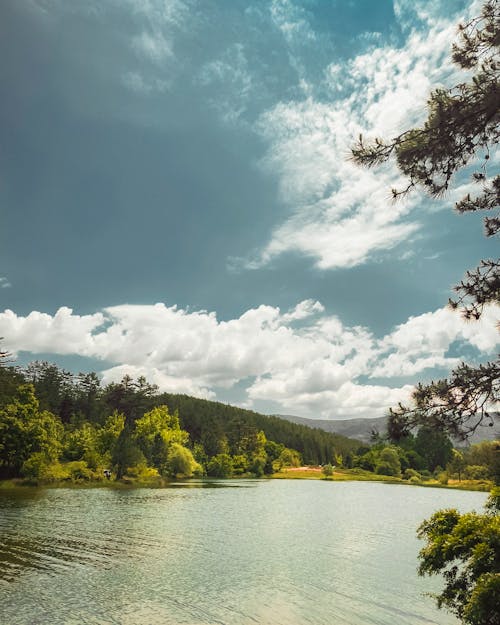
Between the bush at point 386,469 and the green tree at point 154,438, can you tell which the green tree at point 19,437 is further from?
the bush at point 386,469

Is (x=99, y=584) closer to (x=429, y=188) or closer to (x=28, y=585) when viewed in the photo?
(x=28, y=585)

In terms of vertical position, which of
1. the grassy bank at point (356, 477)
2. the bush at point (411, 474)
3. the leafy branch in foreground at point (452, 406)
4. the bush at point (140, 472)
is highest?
the leafy branch in foreground at point (452, 406)

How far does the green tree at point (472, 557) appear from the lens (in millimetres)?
12109

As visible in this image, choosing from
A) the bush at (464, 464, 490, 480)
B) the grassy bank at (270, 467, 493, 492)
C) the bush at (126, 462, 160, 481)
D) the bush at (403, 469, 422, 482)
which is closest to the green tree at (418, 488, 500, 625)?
the bush at (126, 462, 160, 481)

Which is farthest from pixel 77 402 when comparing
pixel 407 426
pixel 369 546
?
pixel 407 426

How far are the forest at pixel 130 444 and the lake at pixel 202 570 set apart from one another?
8.23m

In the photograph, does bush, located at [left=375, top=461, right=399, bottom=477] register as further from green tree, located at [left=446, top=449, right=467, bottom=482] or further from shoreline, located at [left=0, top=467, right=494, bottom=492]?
green tree, located at [left=446, top=449, right=467, bottom=482]

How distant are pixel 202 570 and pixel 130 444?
69.2m

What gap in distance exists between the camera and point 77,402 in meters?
140

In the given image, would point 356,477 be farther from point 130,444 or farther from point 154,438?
point 130,444

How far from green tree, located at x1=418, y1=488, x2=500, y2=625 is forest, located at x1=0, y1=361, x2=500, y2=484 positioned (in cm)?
199

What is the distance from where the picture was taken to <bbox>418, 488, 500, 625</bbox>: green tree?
1211 cm

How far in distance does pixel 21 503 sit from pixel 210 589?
112ft

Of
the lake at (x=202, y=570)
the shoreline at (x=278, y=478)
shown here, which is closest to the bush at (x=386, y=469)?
the shoreline at (x=278, y=478)
